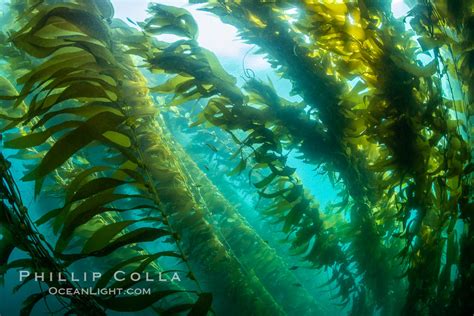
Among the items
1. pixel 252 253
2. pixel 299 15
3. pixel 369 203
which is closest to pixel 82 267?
pixel 252 253

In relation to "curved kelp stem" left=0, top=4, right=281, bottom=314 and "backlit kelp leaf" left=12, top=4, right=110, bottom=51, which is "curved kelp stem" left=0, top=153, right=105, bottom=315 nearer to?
"curved kelp stem" left=0, top=4, right=281, bottom=314

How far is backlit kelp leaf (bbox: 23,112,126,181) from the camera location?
1176 millimetres

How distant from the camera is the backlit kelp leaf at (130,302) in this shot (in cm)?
116

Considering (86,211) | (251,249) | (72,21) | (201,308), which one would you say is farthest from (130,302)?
(251,249)

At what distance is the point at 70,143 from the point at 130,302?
68 cm

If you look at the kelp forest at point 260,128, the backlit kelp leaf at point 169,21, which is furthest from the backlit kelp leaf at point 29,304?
the backlit kelp leaf at point 169,21

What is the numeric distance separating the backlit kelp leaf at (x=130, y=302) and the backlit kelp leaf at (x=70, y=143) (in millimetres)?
559

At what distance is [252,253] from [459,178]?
3.01m

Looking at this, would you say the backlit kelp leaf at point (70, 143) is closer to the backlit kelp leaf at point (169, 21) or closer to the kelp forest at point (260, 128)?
the kelp forest at point (260, 128)

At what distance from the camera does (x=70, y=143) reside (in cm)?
119

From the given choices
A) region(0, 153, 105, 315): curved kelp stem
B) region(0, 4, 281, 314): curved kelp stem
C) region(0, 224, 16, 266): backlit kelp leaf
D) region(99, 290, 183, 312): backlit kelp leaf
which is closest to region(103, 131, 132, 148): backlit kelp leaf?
region(0, 4, 281, 314): curved kelp stem

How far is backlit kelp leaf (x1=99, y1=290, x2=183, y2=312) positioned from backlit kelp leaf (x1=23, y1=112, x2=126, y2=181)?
1.83 ft

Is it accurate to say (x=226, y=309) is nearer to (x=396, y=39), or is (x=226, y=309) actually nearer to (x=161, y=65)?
(x=161, y=65)

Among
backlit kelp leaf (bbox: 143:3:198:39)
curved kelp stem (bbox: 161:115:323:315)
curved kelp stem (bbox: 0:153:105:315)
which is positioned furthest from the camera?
curved kelp stem (bbox: 161:115:323:315)
